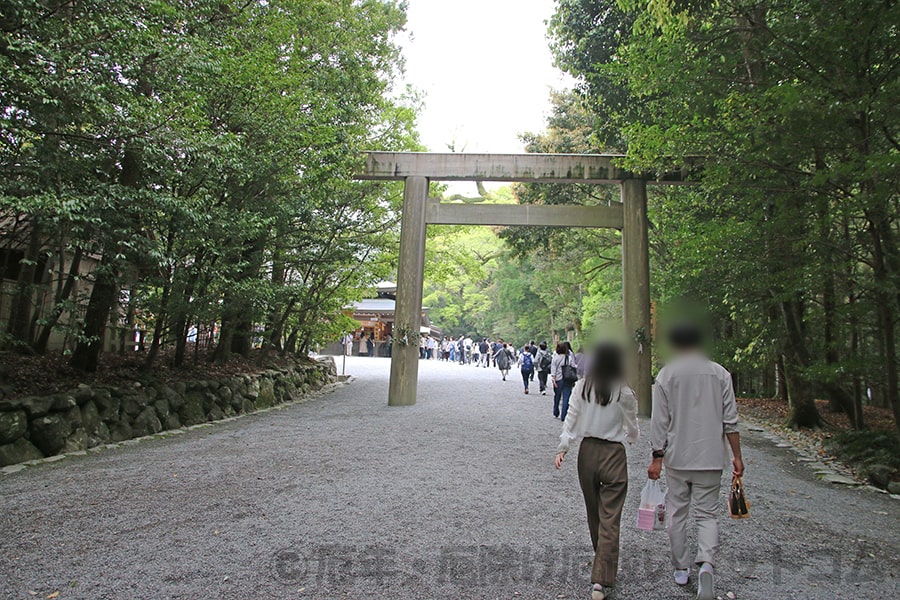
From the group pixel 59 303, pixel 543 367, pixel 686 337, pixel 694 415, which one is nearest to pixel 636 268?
pixel 543 367

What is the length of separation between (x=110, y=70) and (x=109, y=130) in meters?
0.67

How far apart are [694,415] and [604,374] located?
51 cm

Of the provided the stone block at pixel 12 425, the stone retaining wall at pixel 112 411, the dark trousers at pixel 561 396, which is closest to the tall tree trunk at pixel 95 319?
the stone retaining wall at pixel 112 411

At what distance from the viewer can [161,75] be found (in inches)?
237

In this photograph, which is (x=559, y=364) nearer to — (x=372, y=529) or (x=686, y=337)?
(x=372, y=529)

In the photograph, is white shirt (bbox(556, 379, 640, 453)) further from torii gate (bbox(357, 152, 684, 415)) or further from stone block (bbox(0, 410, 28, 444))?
torii gate (bbox(357, 152, 684, 415))

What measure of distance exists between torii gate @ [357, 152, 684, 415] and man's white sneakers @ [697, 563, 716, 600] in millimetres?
8237

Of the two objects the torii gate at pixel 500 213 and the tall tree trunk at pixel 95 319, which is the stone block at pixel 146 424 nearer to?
the tall tree trunk at pixel 95 319

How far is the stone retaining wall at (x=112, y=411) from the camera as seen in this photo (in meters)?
5.77

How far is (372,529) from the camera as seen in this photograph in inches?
144

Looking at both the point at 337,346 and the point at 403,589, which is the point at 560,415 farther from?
the point at 337,346

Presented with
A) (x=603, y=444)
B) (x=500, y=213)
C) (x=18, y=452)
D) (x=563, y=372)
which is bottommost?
(x=18, y=452)

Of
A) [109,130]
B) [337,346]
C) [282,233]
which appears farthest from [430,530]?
[337,346]

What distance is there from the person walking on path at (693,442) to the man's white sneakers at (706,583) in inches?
2.0
